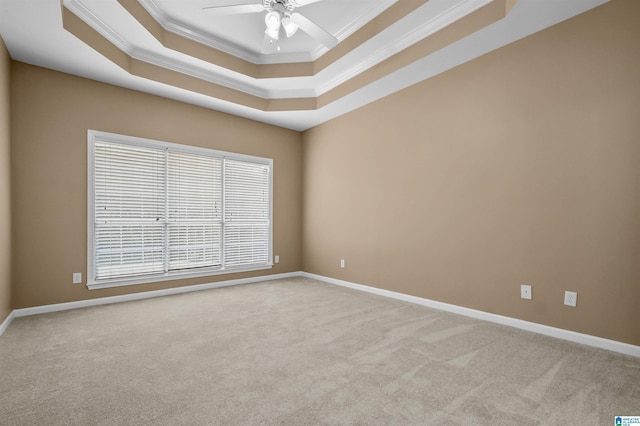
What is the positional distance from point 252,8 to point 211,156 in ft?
8.39

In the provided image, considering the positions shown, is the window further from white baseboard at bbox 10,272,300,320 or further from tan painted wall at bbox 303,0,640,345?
tan painted wall at bbox 303,0,640,345

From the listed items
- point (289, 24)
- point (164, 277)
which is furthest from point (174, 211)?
point (289, 24)

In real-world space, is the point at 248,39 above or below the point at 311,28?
above

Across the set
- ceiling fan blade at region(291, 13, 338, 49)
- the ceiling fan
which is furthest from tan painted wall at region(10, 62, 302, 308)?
ceiling fan blade at region(291, 13, 338, 49)

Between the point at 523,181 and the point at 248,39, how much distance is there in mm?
3560

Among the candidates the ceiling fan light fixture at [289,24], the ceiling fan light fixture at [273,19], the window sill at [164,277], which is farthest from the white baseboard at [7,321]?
the ceiling fan light fixture at [289,24]

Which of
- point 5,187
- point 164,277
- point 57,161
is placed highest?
point 57,161

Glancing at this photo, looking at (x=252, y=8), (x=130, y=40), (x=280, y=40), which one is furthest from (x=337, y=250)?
(x=130, y=40)

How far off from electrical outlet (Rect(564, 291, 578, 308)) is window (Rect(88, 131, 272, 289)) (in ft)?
13.6

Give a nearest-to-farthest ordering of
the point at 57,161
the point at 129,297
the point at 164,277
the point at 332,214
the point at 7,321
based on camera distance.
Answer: the point at 7,321 → the point at 57,161 → the point at 129,297 → the point at 164,277 → the point at 332,214

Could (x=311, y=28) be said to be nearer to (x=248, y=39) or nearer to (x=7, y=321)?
(x=248, y=39)

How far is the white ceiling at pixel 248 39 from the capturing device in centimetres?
267

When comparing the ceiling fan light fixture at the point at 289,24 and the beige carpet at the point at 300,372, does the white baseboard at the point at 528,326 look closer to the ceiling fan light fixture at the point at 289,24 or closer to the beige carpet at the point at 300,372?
the beige carpet at the point at 300,372

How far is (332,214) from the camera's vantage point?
521 cm
